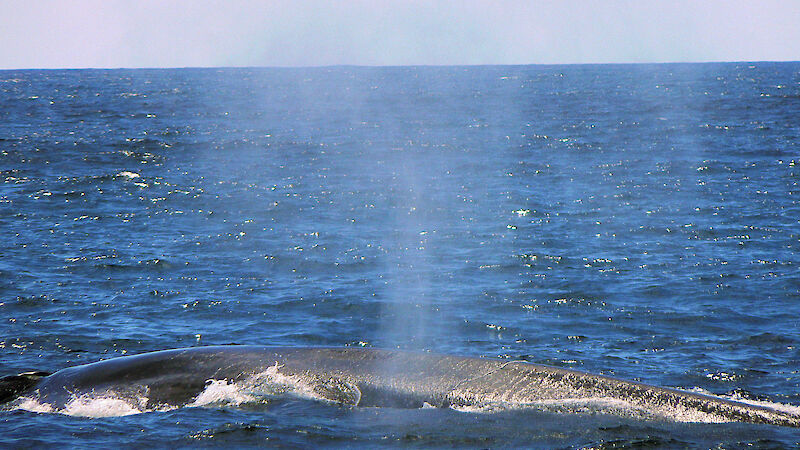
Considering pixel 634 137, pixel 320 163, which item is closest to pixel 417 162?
pixel 320 163

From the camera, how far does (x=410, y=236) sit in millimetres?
33000

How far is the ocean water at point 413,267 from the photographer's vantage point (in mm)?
12938

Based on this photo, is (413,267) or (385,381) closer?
(385,381)

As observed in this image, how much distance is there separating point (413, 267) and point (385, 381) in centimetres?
1524

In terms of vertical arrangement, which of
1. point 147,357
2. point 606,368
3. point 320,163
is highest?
point 320,163

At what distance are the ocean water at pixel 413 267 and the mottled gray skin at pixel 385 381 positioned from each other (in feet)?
0.87

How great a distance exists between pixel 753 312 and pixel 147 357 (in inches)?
550

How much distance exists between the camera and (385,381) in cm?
1308

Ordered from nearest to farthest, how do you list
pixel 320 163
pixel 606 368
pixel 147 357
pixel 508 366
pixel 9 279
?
pixel 508 366 < pixel 147 357 < pixel 606 368 < pixel 9 279 < pixel 320 163

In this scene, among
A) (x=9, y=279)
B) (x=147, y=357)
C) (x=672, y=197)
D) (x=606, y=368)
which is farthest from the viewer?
(x=672, y=197)

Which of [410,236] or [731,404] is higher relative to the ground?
[410,236]

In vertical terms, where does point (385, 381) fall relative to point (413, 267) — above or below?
below

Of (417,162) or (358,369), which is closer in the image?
(358,369)

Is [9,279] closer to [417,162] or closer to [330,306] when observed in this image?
[330,306]
